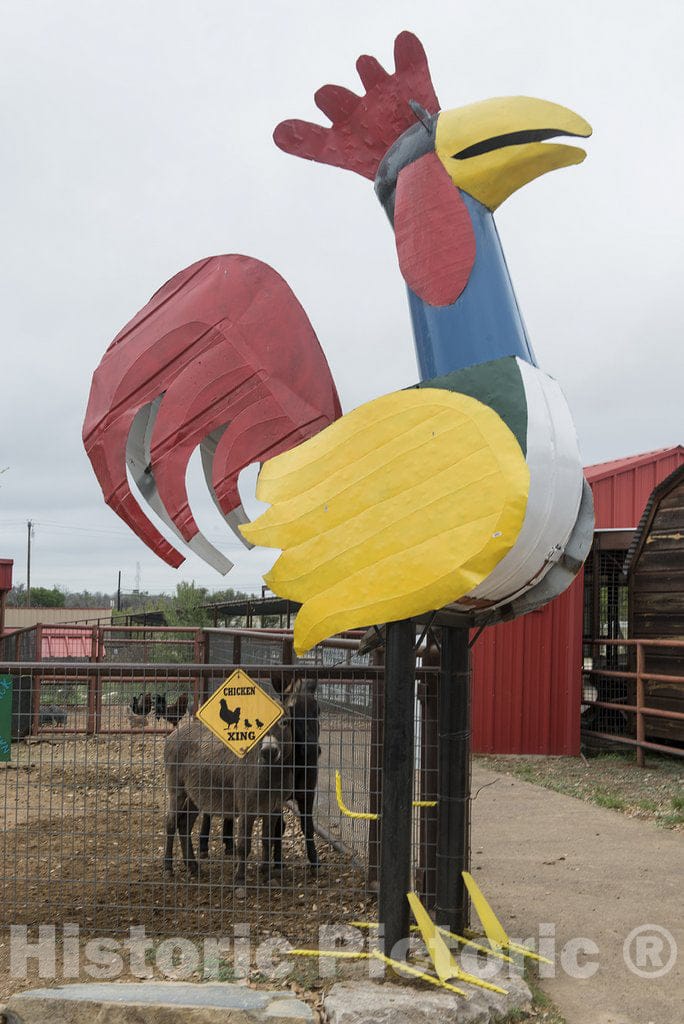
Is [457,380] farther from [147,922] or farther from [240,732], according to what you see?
[147,922]

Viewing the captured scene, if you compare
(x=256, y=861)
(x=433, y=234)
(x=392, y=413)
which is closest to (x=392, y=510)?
(x=392, y=413)

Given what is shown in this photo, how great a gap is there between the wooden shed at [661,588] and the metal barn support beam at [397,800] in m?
6.78

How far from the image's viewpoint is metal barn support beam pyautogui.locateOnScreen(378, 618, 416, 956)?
11.6 feet

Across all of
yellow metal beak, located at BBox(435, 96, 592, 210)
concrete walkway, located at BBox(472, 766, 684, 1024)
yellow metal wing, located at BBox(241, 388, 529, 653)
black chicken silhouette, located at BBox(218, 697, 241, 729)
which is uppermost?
yellow metal beak, located at BBox(435, 96, 592, 210)

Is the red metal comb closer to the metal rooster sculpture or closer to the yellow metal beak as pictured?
the metal rooster sculpture

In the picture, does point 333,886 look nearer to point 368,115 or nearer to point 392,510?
point 392,510

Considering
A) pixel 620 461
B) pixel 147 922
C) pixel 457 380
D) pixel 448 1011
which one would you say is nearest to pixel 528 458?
pixel 457 380

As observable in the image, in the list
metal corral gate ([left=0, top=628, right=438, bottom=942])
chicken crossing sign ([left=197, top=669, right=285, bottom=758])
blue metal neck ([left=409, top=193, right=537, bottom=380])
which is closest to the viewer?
blue metal neck ([left=409, top=193, right=537, bottom=380])

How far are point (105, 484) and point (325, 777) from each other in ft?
10.2

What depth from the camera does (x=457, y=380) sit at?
3150 millimetres

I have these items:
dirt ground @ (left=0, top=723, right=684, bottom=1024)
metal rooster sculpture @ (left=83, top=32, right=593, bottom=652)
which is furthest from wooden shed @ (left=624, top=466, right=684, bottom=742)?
metal rooster sculpture @ (left=83, top=32, right=593, bottom=652)

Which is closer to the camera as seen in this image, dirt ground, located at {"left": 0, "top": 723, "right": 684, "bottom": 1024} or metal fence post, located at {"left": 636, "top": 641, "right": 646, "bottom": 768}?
dirt ground, located at {"left": 0, "top": 723, "right": 684, "bottom": 1024}

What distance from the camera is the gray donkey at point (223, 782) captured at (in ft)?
15.1

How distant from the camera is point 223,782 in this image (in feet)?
15.1
